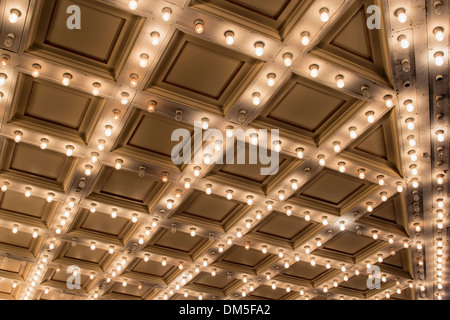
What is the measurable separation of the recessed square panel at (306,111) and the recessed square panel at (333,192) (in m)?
1.59

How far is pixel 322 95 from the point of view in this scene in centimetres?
916

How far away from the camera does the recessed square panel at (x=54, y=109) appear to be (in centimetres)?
892

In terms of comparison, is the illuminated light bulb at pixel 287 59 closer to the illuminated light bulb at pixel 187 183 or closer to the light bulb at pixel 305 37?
the light bulb at pixel 305 37

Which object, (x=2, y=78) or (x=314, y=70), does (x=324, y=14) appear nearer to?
(x=314, y=70)

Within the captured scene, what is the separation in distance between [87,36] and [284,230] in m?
8.30

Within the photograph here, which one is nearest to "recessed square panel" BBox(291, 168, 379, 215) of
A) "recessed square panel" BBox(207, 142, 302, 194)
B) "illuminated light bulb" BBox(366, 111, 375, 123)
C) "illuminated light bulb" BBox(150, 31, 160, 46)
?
"recessed square panel" BBox(207, 142, 302, 194)

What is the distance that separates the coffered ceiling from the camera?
7699mm

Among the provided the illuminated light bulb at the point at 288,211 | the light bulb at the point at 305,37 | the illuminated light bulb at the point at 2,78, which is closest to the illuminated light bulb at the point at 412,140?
the light bulb at the point at 305,37

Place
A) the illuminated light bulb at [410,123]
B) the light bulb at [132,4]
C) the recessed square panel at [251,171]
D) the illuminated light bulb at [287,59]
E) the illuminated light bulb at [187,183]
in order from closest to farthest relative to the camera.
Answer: the light bulb at [132,4] → the illuminated light bulb at [287,59] → the illuminated light bulb at [410,123] → the recessed square panel at [251,171] → the illuminated light bulb at [187,183]

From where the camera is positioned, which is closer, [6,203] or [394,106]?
[394,106]

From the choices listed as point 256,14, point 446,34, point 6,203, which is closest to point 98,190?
point 6,203

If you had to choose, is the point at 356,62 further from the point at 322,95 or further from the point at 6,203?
the point at 6,203

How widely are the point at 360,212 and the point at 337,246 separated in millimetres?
2492

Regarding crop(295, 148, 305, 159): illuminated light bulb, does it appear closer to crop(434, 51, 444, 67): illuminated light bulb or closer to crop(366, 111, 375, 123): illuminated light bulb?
crop(366, 111, 375, 123): illuminated light bulb
